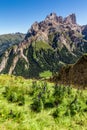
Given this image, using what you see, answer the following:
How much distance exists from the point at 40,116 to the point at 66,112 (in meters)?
1.97

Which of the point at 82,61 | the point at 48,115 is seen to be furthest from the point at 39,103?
the point at 82,61

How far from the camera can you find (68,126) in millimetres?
14930

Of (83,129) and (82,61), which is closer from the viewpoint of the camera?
(83,129)

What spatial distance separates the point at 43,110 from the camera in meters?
16.7

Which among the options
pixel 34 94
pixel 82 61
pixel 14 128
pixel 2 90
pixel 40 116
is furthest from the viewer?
pixel 82 61

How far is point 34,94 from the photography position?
63.3 ft

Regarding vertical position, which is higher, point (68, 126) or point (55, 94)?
point (55, 94)

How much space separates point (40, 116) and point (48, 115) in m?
0.65

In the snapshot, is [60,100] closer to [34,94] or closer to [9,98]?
[34,94]

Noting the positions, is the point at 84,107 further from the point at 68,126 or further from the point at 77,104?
the point at 68,126

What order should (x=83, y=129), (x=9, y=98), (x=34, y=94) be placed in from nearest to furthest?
(x=83, y=129)
(x=9, y=98)
(x=34, y=94)

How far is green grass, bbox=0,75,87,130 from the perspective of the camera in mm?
14469

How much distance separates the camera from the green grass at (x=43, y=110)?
14.5 metres

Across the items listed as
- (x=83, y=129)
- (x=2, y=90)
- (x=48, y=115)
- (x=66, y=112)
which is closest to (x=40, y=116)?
(x=48, y=115)
